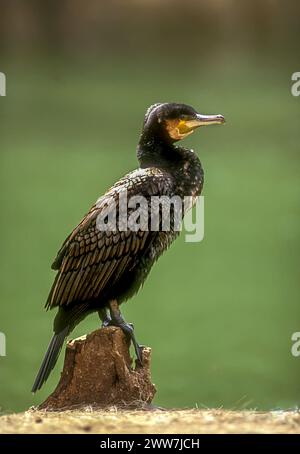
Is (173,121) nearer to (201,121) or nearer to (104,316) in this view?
(201,121)

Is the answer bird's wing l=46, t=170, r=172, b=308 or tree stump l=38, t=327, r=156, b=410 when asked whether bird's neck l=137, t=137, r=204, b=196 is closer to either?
bird's wing l=46, t=170, r=172, b=308

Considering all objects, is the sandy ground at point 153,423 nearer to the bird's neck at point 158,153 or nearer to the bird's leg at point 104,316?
the bird's leg at point 104,316

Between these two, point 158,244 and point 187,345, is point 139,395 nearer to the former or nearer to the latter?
point 158,244

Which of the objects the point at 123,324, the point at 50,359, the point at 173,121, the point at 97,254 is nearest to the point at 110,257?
the point at 97,254

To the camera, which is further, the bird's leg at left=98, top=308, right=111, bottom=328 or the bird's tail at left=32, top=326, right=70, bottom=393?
the bird's leg at left=98, top=308, right=111, bottom=328

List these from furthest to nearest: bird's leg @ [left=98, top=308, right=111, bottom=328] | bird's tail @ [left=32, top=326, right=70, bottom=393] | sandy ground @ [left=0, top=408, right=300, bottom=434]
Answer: bird's leg @ [left=98, top=308, right=111, bottom=328] < bird's tail @ [left=32, top=326, right=70, bottom=393] < sandy ground @ [left=0, top=408, right=300, bottom=434]

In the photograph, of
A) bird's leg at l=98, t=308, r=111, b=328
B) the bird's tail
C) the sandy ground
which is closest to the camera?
the sandy ground

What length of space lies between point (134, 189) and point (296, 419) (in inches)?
42.3

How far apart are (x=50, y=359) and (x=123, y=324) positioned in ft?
1.02

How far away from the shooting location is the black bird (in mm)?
3822

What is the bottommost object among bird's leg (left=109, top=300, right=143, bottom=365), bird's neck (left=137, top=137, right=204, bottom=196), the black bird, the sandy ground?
the sandy ground

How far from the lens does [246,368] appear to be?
24.9 feet

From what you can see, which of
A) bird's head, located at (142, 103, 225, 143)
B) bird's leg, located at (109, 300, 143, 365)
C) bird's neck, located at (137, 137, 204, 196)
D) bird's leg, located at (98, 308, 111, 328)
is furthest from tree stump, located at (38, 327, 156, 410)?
bird's head, located at (142, 103, 225, 143)

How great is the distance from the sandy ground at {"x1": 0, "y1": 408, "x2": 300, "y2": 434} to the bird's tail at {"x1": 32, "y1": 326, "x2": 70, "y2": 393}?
0.19m
